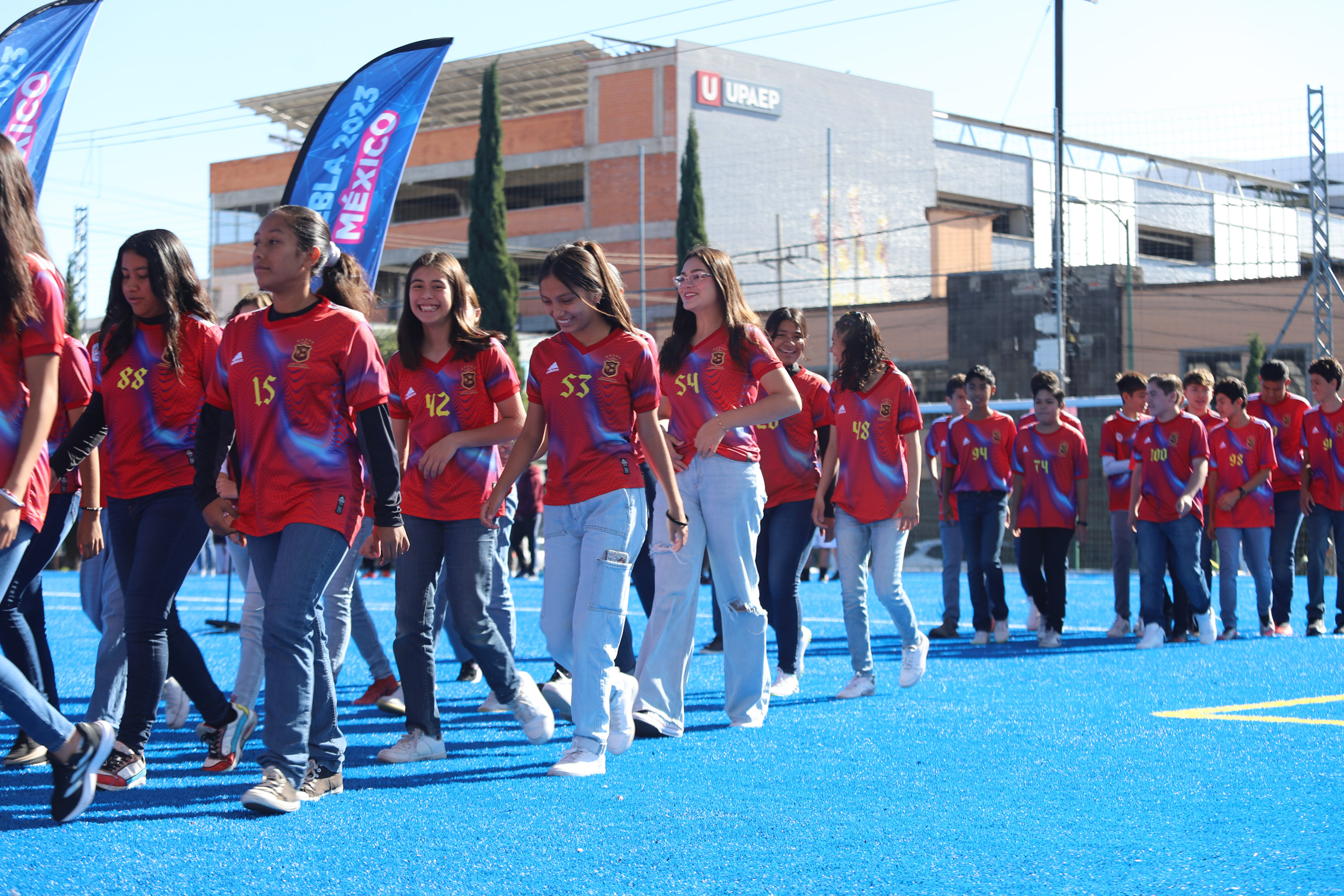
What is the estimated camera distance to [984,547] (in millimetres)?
10219

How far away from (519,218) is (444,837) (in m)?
49.1

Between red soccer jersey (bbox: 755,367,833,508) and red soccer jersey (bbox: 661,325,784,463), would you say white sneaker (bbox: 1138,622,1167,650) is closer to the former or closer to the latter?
red soccer jersey (bbox: 755,367,833,508)

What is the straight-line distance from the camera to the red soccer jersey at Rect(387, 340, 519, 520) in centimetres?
528

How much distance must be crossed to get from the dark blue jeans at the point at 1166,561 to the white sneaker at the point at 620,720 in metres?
5.50

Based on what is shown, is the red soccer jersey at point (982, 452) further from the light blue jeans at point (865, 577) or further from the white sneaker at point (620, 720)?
the white sneaker at point (620, 720)

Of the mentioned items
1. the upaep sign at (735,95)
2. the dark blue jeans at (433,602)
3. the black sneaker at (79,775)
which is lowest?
the black sneaker at (79,775)

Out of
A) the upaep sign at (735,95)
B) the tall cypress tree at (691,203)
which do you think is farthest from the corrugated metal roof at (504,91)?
the tall cypress tree at (691,203)

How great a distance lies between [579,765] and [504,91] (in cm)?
5077

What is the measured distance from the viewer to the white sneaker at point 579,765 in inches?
194

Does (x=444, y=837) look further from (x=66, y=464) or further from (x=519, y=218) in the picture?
(x=519, y=218)

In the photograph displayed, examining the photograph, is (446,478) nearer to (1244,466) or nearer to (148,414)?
(148,414)

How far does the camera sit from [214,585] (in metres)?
18.1

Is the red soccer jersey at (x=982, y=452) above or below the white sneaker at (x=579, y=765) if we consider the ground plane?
above

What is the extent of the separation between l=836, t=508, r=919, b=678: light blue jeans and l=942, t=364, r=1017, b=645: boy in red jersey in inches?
117
